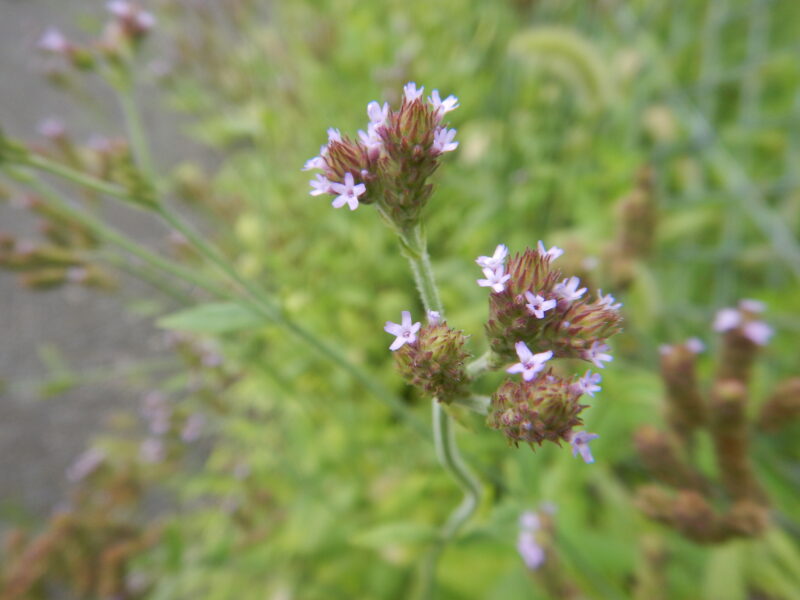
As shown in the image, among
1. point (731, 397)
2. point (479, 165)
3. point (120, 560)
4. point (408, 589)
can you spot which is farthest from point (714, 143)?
point (120, 560)

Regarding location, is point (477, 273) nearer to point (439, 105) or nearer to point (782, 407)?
point (782, 407)

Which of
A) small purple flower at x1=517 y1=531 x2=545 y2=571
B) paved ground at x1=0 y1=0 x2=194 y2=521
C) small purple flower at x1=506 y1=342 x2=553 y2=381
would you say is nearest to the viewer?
small purple flower at x1=506 y1=342 x2=553 y2=381

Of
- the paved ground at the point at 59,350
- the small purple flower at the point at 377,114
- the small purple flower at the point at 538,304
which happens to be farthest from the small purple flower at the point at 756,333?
the paved ground at the point at 59,350

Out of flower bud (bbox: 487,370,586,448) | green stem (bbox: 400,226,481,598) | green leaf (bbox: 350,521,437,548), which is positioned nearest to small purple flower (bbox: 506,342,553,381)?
flower bud (bbox: 487,370,586,448)

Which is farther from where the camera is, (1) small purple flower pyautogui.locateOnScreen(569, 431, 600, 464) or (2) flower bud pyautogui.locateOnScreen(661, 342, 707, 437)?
(2) flower bud pyautogui.locateOnScreen(661, 342, 707, 437)

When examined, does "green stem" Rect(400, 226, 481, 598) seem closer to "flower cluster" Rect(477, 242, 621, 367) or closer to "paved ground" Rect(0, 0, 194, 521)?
"flower cluster" Rect(477, 242, 621, 367)

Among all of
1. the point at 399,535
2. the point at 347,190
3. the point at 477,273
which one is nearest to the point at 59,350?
the point at 477,273
